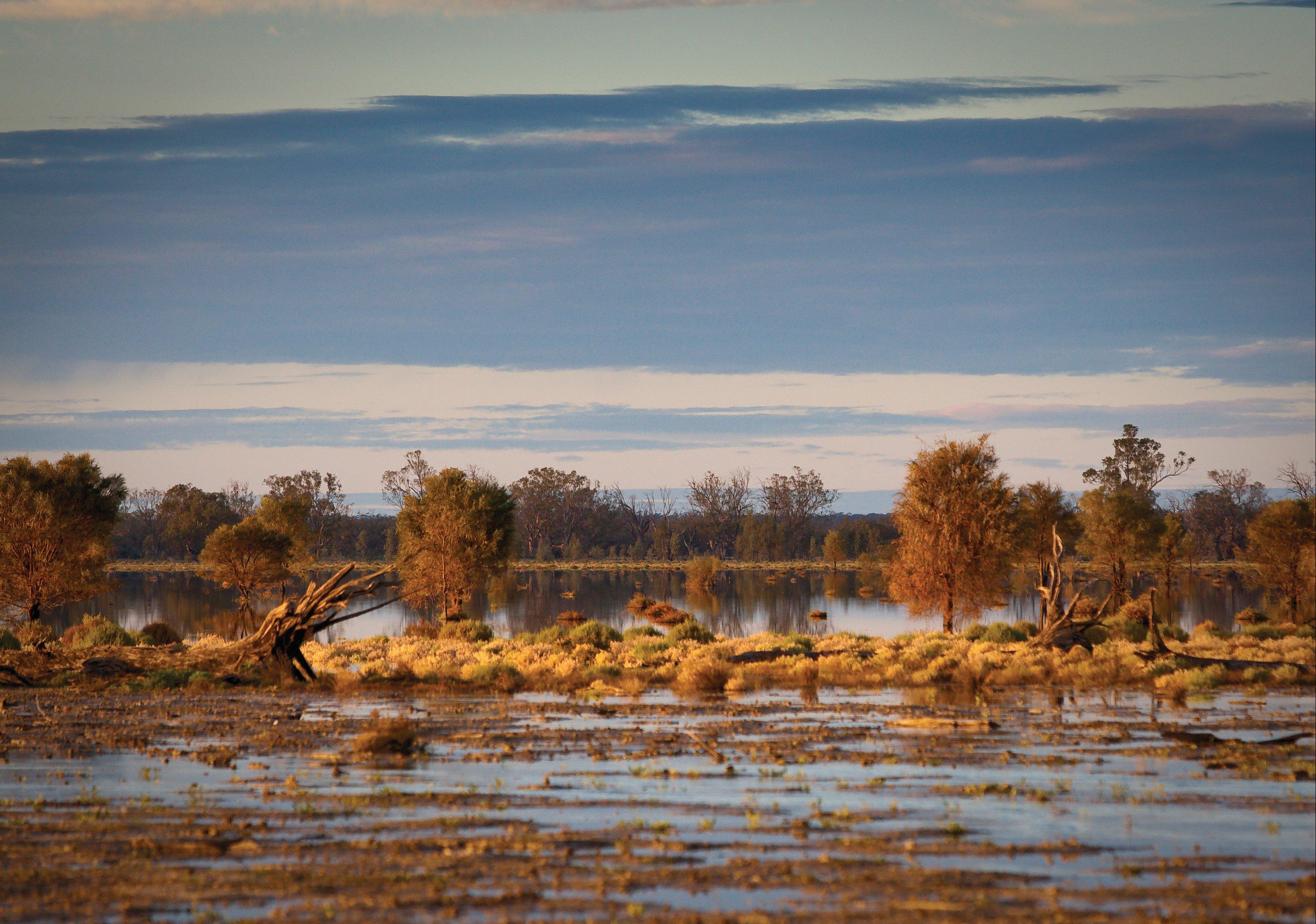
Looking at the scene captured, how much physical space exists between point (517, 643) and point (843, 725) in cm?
1835

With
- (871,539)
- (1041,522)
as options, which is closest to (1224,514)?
(871,539)

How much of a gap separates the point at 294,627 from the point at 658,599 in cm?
4915

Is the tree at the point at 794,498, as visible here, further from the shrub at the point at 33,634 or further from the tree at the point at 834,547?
the shrub at the point at 33,634

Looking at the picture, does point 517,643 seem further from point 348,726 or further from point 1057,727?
point 1057,727

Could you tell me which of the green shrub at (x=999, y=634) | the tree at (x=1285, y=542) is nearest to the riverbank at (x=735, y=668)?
the green shrub at (x=999, y=634)

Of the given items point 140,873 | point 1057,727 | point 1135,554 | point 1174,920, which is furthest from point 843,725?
point 1135,554

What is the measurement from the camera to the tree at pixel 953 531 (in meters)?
A: 38.8

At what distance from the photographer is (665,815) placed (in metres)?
12.1

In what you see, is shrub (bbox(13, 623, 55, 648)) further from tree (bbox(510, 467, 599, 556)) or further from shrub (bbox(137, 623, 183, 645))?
tree (bbox(510, 467, 599, 556))

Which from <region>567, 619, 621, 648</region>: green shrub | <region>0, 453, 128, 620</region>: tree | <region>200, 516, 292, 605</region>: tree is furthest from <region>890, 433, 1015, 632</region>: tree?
<region>200, 516, 292, 605</region>: tree

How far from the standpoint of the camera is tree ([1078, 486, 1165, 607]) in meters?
61.8

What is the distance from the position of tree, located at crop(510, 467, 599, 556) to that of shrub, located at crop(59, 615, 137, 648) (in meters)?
125

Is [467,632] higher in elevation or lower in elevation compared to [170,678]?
higher

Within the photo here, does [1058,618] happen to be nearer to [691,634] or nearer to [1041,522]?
[691,634]
